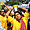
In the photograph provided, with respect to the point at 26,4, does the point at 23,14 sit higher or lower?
lower

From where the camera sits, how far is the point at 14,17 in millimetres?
624

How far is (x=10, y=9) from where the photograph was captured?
0.65 m

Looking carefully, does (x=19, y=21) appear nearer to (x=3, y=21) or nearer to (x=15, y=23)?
(x=15, y=23)

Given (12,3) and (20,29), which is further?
(12,3)

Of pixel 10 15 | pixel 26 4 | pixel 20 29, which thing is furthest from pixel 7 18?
pixel 26 4

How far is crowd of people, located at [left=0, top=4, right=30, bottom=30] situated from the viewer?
590 mm

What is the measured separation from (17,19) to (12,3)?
209 millimetres

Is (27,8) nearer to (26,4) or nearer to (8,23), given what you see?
(26,4)

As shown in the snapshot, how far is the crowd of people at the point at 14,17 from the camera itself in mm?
590

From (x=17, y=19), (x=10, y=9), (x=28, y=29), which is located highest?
(x=10, y=9)

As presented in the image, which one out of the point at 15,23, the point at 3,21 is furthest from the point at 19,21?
the point at 3,21

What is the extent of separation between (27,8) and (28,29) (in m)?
0.23

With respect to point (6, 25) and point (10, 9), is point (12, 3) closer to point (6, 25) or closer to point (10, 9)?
point (10, 9)

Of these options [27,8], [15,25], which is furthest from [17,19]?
[27,8]
